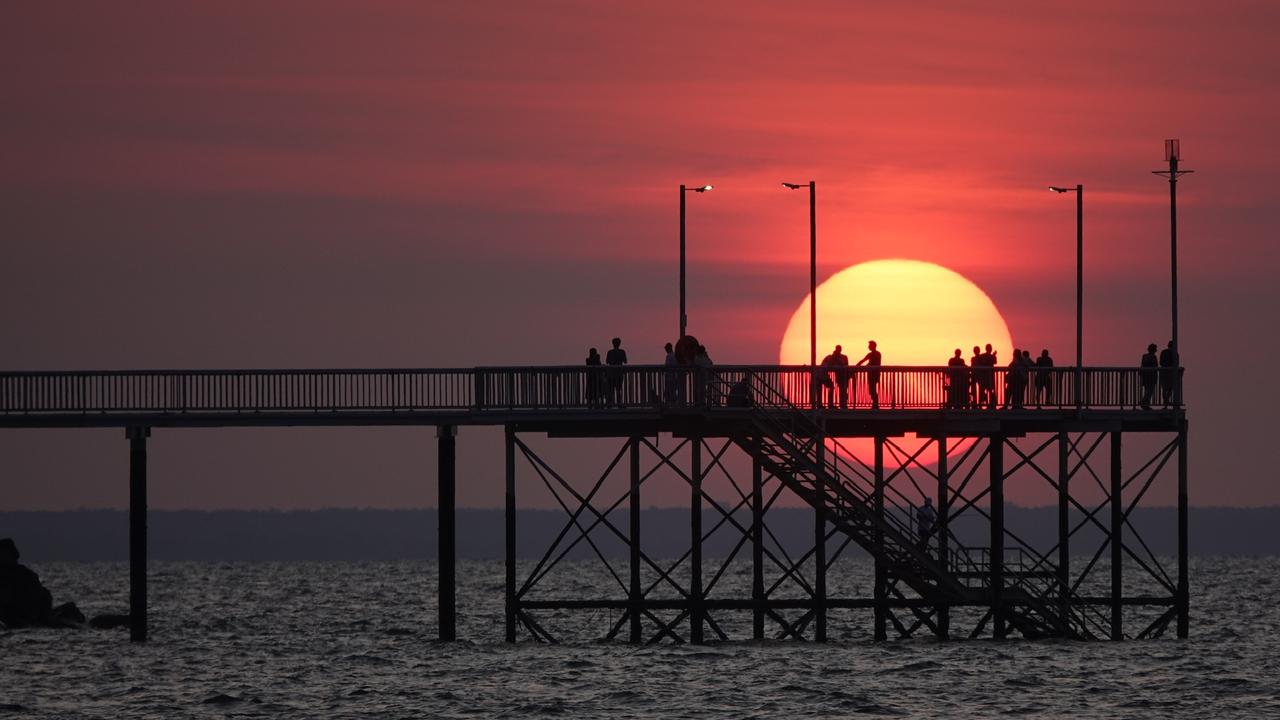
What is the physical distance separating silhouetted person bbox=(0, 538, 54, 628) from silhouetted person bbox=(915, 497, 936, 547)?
39.5 m

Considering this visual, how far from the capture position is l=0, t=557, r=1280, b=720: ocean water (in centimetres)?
6100

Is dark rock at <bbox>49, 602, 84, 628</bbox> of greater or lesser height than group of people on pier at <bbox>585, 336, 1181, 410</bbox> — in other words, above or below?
below

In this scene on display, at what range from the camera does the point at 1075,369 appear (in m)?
69.4

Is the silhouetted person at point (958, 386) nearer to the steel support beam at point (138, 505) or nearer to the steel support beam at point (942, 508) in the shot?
the steel support beam at point (942, 508)

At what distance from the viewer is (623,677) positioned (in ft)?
220

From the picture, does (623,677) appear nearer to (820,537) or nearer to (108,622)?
(820,537)

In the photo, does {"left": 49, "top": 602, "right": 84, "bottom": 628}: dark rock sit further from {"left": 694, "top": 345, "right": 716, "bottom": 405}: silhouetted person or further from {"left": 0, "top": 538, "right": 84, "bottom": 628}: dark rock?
{"left": 694, "top": 345, "right": 716, "bottom": 405}: silhouetted person

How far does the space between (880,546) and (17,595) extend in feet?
142

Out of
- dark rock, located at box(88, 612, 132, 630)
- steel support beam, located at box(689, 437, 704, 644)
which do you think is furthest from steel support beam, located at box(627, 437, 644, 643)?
dark rock, located at box(88, 612, 132, 630)

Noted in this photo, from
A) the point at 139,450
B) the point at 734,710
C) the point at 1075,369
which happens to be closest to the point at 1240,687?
the point at 1075,369

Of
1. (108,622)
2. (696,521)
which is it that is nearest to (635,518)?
(696,521)

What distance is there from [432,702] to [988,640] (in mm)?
22489

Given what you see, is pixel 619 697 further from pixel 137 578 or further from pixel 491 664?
pixel 137 578

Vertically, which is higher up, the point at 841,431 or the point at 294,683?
the point at 841,431
